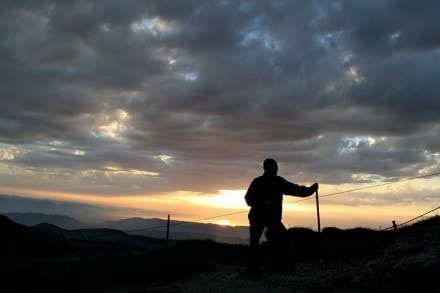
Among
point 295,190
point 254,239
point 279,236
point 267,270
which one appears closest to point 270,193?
point 295,190

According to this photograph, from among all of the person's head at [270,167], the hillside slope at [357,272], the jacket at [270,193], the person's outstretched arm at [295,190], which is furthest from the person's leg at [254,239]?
the person's head at [270,167]

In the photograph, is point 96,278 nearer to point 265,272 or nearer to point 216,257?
point 216,257

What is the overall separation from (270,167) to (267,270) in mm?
3088

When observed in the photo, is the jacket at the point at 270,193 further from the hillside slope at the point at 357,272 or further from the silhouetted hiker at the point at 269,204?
the hillside slope at the point at 357,272

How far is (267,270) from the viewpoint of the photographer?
11078 mm

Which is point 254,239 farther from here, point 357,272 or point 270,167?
point 357,272

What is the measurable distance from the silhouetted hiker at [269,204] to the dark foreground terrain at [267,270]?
97 cm

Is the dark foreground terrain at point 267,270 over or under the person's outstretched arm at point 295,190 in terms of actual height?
under

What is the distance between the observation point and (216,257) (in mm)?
14359

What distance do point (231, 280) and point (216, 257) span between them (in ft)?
12.5

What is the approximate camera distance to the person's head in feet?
33.2

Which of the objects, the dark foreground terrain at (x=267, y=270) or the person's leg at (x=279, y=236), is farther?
the person's leg at (x=279, y=236)

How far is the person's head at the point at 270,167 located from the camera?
33.2 feet

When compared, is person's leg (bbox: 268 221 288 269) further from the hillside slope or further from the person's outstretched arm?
the person's outstretched arm
